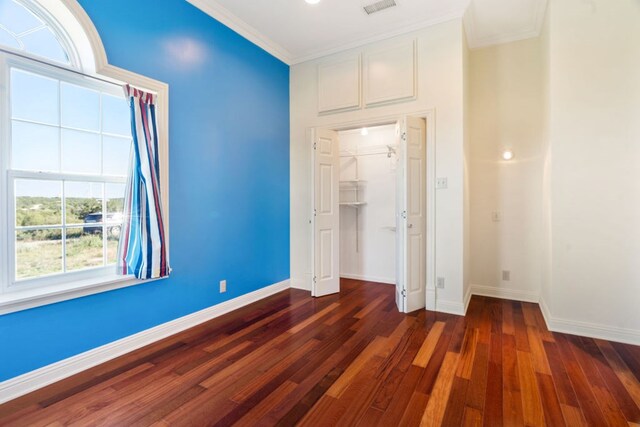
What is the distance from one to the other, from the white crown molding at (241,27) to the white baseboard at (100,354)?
310 centimetres

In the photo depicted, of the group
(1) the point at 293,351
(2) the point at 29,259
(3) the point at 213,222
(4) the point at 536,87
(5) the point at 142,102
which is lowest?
(1) the point at 293,351

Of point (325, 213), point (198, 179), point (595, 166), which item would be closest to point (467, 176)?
point (595, 166)

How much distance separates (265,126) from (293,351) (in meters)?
2.77

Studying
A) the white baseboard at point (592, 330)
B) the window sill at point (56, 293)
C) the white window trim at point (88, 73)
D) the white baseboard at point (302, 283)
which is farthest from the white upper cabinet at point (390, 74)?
the window sill at point (56, 293)

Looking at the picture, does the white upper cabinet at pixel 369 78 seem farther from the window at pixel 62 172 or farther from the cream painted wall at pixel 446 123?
the window at pixel 62 172

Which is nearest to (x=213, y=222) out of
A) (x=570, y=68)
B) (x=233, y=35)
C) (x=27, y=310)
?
(x=27, y=310)

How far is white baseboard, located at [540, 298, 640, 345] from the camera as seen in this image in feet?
8.56

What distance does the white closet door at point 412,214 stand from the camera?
3.36 meters

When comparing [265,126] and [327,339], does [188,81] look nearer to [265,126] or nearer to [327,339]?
[265,126]

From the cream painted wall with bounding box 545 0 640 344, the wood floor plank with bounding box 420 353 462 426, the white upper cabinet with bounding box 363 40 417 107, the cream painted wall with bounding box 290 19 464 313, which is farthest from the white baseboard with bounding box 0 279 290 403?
the cream painted wall with bounding box 545 0 640 344

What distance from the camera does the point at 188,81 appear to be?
296 centimetres

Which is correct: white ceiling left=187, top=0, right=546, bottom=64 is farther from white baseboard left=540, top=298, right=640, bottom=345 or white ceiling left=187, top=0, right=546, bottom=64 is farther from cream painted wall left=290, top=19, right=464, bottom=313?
white baseboard left=540, top=298, right=640, bottom=345

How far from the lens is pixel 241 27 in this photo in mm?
3477

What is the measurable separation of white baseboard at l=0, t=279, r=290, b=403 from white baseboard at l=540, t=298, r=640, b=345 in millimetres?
3263
